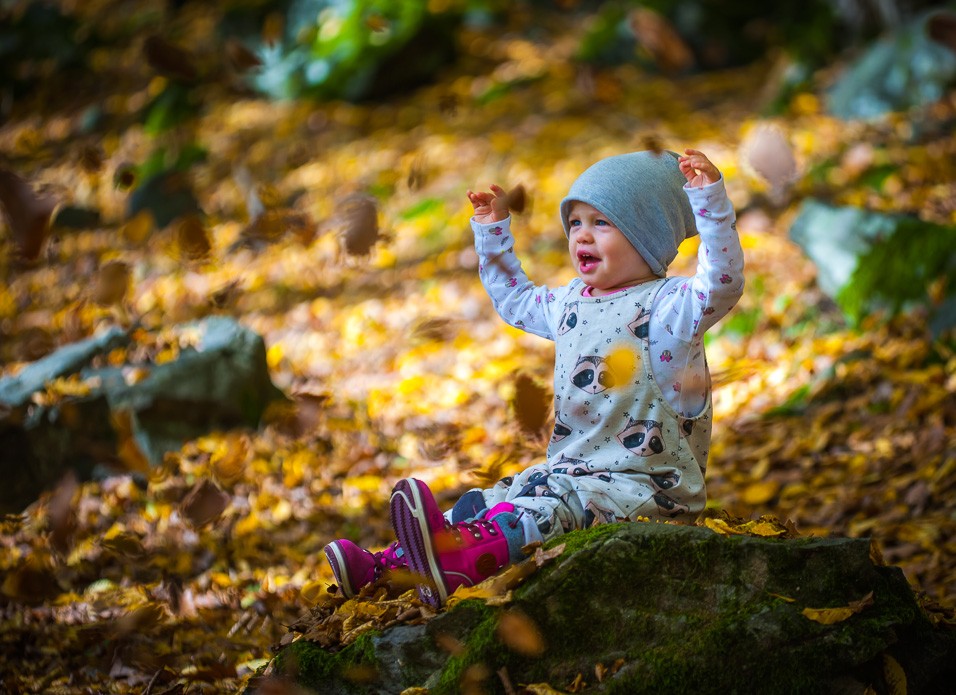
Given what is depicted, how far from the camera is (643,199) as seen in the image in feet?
8.50

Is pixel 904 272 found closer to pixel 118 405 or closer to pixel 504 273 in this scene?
pixel 504 273

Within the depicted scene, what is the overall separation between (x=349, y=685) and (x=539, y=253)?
189 inches

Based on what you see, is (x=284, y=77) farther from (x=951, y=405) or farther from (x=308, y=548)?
(x=951, y=405)

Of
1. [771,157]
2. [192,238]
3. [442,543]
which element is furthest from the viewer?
[192,238]

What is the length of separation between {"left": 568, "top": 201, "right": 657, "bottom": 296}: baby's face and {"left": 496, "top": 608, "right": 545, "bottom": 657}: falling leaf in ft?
3.30

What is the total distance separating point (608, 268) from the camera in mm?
2652

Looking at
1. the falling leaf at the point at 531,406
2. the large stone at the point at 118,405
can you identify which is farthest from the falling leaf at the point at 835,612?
the large stone at the point at 118,405

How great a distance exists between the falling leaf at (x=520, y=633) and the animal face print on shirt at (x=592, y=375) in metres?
0.72

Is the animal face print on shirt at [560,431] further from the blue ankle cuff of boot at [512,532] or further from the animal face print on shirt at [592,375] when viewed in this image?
the blue ankle cuff of boot at [512,532]

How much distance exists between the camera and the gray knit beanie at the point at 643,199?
8.46 ft

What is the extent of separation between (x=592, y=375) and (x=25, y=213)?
5.89 m

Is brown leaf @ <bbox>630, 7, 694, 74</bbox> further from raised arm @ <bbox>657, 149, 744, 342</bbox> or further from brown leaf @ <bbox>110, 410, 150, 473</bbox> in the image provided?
raised arm @ <bbox>657, 149, 744, 342</bbox>

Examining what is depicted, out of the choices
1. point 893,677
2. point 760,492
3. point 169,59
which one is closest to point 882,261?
point 760,492

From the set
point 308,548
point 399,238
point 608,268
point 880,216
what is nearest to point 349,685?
point 608,268
